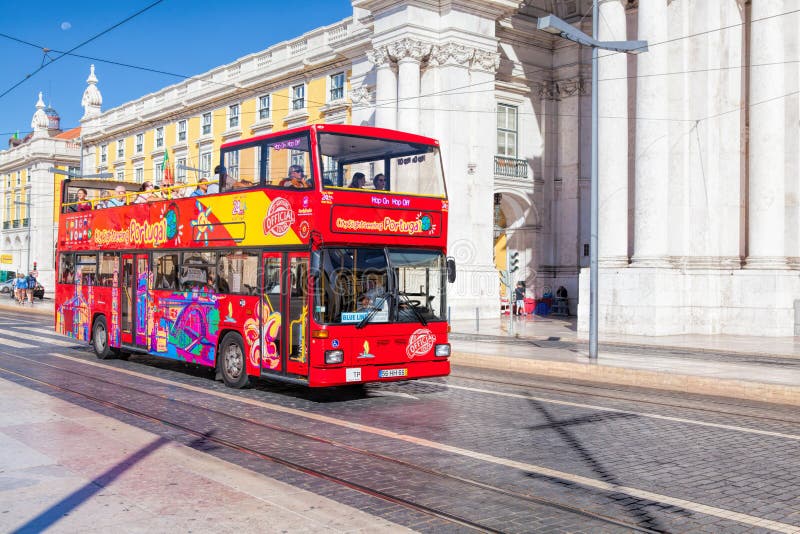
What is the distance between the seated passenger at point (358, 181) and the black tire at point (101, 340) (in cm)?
864

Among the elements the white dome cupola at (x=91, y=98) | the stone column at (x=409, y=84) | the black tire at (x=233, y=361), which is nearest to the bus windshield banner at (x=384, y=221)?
the black tire at (x=233, y=361)

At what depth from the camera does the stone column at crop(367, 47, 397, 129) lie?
107 feet

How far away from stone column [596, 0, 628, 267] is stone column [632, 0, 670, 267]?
0.64 m

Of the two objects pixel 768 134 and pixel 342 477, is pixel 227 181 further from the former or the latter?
pixel 768 134

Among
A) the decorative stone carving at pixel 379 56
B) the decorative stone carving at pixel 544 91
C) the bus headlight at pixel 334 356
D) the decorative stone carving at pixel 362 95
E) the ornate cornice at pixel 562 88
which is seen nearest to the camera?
the bus headlight at pixel 334 356

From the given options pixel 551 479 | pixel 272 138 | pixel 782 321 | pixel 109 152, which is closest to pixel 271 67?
pixel 109 152

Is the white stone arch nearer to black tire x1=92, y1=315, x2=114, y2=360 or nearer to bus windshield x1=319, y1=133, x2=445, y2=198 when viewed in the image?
black tire x1=92, y1=315, x2=114, y2=360

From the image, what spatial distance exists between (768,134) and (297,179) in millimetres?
18149

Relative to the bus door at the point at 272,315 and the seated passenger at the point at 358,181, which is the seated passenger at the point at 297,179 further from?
the bus door at the point at 272,315

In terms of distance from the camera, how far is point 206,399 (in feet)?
42.0

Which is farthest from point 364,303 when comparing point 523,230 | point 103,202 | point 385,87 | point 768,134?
point 523,230

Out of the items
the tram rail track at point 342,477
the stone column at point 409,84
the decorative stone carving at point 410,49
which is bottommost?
the tram rail track at point 342,477

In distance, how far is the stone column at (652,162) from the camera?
25.4 meters

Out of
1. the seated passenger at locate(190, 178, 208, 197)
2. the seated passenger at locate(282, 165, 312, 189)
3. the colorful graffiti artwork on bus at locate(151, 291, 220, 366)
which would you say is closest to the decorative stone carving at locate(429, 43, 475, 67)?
the seated passenger at locate(190, 178, 208, 197)
